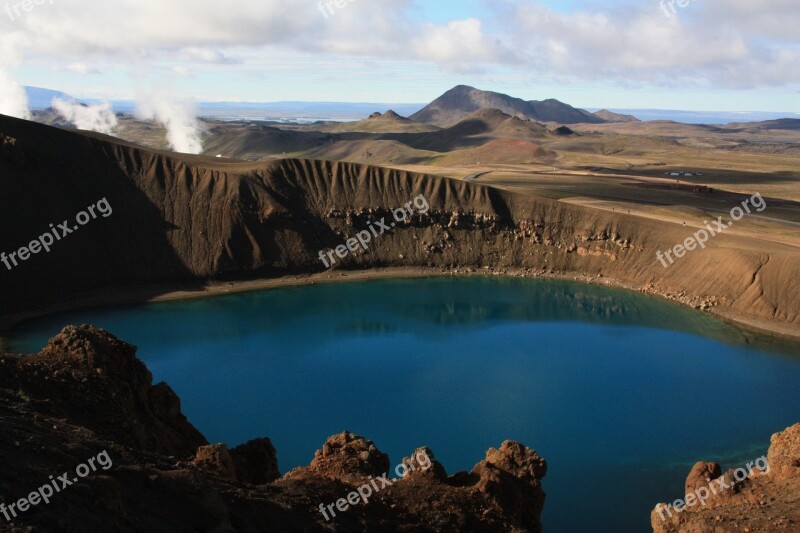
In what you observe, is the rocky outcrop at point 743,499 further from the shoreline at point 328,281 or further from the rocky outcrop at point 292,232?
the rocky outcrop at point 292,232

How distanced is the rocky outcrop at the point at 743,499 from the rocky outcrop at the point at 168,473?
4.55 metres

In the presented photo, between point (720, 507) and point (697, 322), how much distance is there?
34802 mm

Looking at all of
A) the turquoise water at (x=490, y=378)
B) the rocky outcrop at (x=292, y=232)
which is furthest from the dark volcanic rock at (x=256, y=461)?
the rocky outcrop at (x=292, y=232)

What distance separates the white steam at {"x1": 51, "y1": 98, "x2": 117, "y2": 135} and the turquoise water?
15492 centimetres

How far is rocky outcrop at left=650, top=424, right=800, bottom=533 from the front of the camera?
57.2 feet

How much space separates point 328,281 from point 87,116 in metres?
163

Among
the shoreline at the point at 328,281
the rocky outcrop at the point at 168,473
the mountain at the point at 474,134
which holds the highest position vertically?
the mountain at the point at 474,134

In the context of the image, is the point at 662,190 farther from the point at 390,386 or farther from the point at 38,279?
the point at 38,279

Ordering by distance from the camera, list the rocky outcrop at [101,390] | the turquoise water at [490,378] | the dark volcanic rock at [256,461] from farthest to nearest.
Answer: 1. the turquoise water at [490,378]
2. the dark volcanic rock at [256,461]
3. the rocky outcrop at [101,390]

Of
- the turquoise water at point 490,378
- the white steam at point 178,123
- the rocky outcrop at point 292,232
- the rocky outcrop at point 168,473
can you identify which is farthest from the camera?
the white steam at point 178,123

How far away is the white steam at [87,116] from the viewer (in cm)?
18525

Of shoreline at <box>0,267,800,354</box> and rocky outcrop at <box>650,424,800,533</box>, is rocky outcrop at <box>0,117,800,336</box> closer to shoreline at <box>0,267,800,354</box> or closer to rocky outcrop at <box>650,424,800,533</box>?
shoreline at <box>0,267,800,354</box>

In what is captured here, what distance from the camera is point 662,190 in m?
97.1

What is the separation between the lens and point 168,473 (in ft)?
48.4
